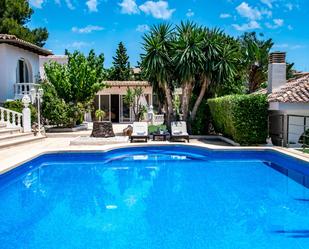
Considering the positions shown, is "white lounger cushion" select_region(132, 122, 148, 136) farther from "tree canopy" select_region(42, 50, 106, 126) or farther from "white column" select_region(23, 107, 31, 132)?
"tree canopy" select_region(42, 50, 106, 126)

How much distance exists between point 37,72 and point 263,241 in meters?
25.4

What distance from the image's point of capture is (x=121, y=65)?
5238cm

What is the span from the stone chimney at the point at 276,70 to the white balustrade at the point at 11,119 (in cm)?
1438

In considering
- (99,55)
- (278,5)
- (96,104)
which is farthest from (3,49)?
(278,5)

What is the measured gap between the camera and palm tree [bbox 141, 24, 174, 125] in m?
20.7

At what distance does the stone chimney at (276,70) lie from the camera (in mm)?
19062

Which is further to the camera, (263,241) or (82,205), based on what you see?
(82,205)

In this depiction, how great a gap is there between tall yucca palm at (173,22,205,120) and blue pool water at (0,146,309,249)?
279 inches

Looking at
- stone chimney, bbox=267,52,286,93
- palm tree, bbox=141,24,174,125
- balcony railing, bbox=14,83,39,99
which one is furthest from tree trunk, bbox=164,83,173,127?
balcony railing, bbox=14,83,39,99

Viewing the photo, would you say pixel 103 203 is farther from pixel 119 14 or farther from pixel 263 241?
pixel 119 14

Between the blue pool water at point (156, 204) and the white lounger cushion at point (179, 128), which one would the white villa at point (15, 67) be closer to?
the blue pool water at point (156, 204)

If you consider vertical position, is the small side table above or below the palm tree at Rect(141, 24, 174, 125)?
below

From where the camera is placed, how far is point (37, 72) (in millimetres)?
28203

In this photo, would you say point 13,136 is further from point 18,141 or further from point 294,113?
point 294,113
